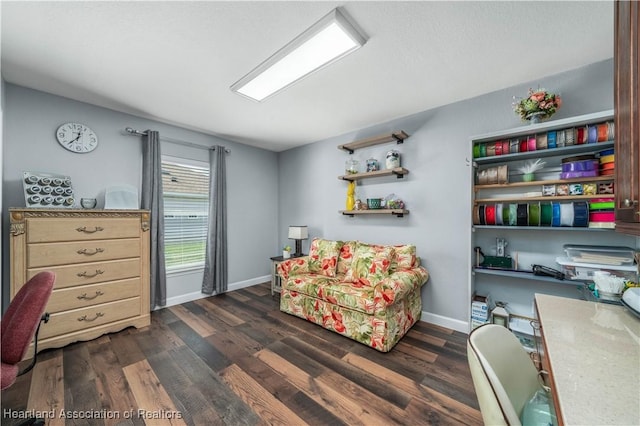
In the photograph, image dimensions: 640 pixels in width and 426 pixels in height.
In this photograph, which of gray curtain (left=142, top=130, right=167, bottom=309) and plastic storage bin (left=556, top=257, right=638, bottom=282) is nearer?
plastic storage bin (left=556, top=257, right=638, bottom=282)

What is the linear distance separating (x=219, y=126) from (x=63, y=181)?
181cm

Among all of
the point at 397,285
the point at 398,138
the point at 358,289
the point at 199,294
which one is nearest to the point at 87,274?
the point at 199,294

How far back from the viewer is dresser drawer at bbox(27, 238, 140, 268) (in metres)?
2.13

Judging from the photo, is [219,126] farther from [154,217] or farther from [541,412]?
[541,412]

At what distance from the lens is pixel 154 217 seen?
10.2 ft

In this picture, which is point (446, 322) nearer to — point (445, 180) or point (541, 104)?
point (445, 180)

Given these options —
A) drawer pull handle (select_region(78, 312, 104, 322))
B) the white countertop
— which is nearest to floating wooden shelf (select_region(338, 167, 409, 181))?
the white countertop

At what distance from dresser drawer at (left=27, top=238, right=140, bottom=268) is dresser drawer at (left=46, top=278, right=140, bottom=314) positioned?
27cm

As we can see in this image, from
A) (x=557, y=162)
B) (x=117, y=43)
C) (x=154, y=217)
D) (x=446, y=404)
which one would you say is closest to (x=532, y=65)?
(x=557, y=162)

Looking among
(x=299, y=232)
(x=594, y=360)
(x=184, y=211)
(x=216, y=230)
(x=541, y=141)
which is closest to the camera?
(x=594, y=360)

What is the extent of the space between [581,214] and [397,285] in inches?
60.7

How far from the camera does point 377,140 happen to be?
3.15m

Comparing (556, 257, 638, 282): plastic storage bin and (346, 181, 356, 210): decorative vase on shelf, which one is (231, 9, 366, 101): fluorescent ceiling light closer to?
(346, 181, 356, 210): decorative vase on shelf

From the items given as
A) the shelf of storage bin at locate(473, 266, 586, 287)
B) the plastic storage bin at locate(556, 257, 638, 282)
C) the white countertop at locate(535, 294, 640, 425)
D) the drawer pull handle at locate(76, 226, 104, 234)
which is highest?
the drawer pull handle at locate(76, 226, 104, 234)
